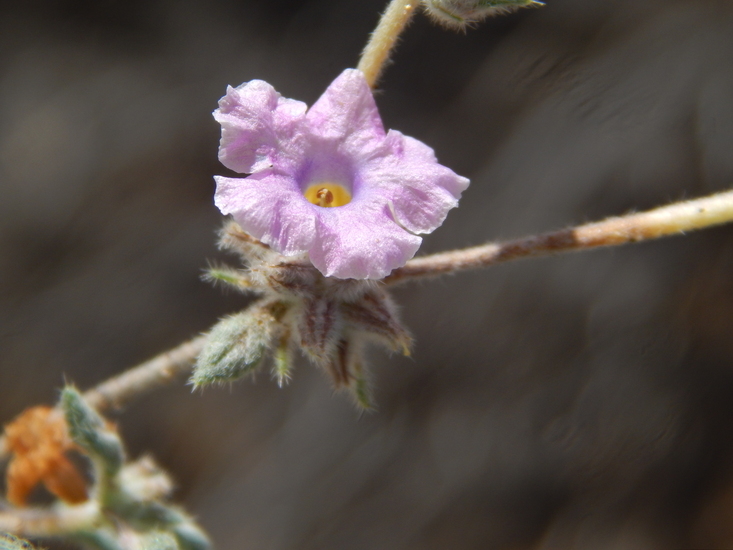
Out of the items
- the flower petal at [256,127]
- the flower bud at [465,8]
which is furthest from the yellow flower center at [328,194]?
the flower bud at [465,8]

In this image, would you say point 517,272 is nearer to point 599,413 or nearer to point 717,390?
point 599,413

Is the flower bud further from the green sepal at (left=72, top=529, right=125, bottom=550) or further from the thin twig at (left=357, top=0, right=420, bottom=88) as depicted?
the green sepal at (left=72, top=529, right=125, bottom=550)

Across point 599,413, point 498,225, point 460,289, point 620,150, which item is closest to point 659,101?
point 620,150

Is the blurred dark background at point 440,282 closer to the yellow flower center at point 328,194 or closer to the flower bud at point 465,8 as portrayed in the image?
the flower bud at point 465,8

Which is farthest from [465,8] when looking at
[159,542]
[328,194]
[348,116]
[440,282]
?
[440,282]

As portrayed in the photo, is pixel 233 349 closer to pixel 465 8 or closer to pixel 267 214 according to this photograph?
pixel 267 214
